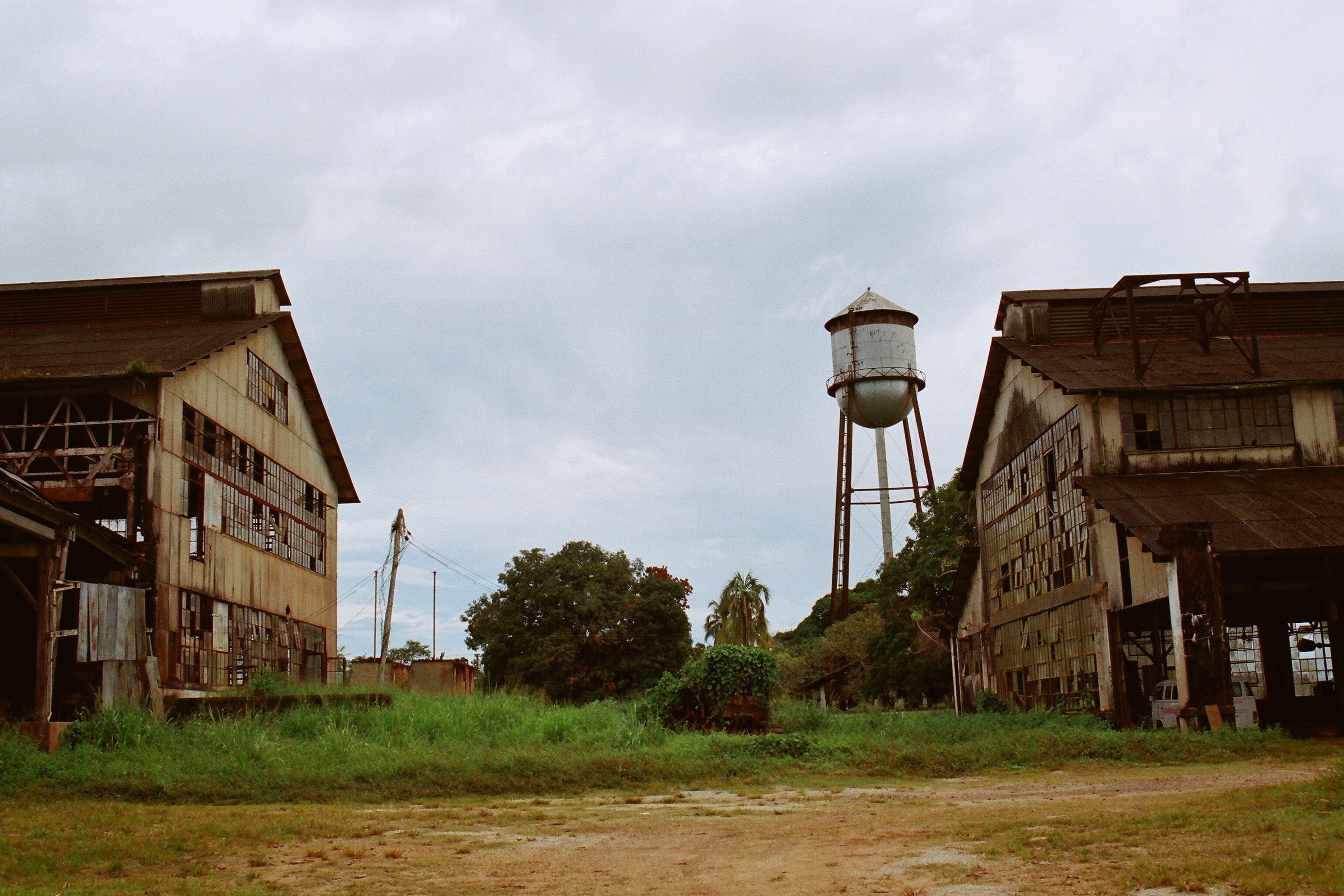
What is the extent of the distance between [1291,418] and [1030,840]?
1963cm

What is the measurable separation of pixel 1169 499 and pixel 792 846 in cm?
1607

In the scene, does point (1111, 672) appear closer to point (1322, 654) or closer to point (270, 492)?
point (1322, 654)

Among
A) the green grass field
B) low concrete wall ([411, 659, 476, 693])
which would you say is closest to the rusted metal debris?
the green grass field

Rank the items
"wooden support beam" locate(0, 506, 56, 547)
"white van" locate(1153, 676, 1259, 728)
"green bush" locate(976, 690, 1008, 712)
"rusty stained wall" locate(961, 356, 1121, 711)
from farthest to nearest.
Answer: "green bush" locate(976, 690, 1008, 712)
"rusty stained wall" locate(961, 356, 1121, 711)
"white van" locate(1153, 676, 1259, 728)
"wooden support beam" locate(0, 506, 56, 547)

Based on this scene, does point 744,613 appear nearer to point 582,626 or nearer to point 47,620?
point 582,626

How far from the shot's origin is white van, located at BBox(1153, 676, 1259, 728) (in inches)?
888

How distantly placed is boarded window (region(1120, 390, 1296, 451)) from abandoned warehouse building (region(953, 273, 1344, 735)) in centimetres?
4

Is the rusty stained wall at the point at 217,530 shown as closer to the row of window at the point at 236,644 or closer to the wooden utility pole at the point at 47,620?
the row of window at the point at 236,644

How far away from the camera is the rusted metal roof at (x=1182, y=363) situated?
85.7 feet

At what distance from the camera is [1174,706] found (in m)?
22.4

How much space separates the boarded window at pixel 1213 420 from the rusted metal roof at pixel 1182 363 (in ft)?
1.36

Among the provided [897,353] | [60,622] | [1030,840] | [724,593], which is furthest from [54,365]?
[724,593]

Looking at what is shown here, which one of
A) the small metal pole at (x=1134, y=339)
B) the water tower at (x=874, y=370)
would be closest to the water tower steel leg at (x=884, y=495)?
the water tower at (x=874, y=370)

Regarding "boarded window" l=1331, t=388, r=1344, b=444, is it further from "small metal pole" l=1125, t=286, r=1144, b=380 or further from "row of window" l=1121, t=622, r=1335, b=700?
"row of window" l=1121, t=622, r=1335, b=700
